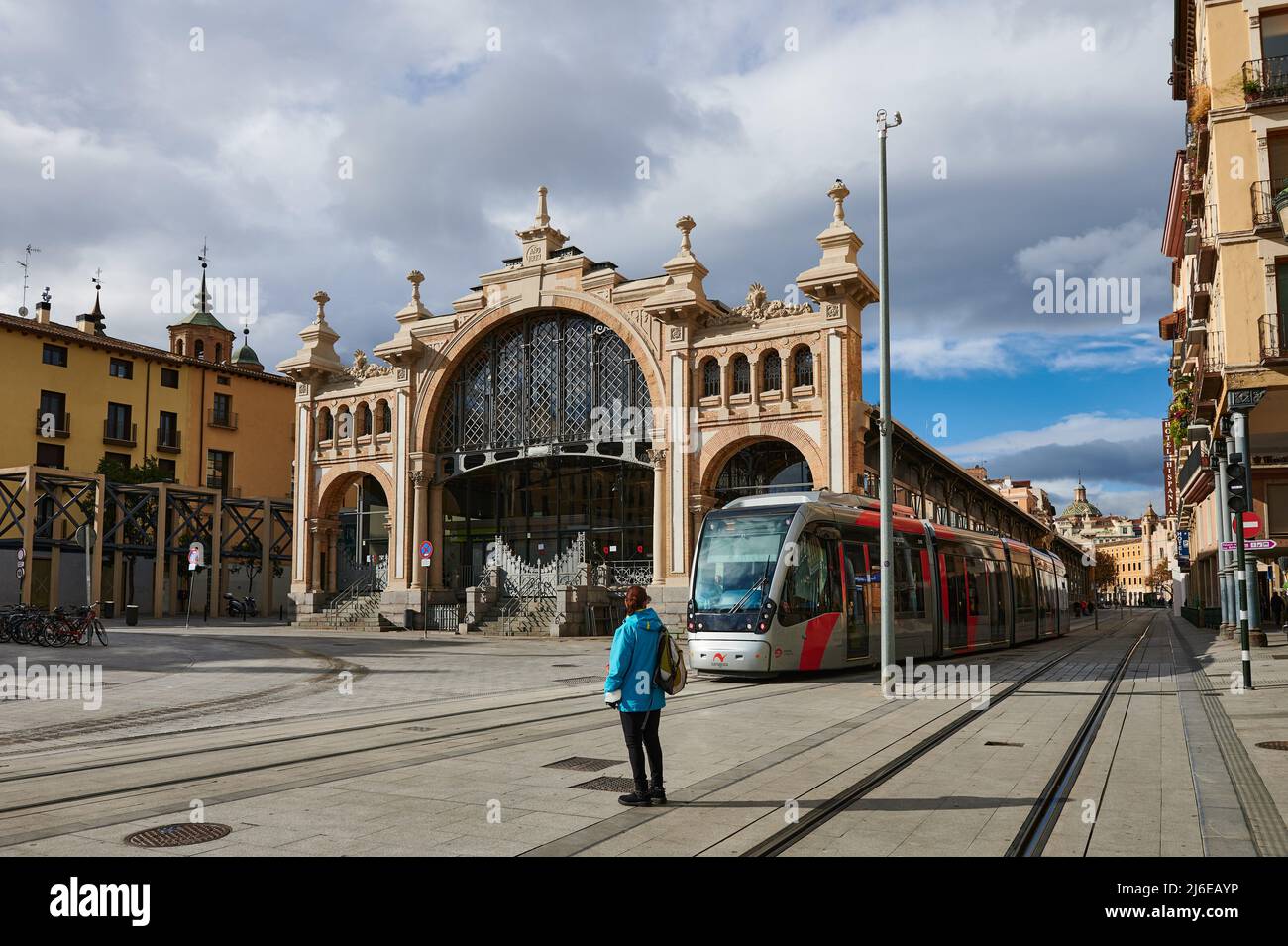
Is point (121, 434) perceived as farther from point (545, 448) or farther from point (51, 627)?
point (51, 627)

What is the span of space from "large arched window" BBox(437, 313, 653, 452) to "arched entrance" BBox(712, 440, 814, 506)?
10.1ft

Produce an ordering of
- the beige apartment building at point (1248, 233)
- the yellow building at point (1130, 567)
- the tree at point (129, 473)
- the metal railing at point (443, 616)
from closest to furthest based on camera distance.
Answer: the beige apartment building at point (1248, 233), the metal railing at point (443, 616), the tree at point (129, 473), the yellow building at point (1130, 567)

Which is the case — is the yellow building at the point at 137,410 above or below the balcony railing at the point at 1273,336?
above

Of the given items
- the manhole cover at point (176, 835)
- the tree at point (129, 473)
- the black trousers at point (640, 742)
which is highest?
the tree at point (129, 473)

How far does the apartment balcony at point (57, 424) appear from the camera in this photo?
52.4 meters

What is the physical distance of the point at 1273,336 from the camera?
88.0 feet

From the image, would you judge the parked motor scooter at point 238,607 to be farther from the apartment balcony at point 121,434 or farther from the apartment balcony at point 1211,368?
the apartment balcony at point 1211,368

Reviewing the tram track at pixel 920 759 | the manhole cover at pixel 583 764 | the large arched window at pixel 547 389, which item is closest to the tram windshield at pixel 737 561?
the tram track at pixel 920 759

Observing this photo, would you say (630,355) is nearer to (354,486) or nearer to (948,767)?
(354,486)

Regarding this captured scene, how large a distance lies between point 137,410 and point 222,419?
16.3 ft

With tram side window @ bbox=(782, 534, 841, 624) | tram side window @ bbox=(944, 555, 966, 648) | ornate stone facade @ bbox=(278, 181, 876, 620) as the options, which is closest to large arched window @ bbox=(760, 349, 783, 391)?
ornate stone facade @ bbox=(278, 181, 876, 620)

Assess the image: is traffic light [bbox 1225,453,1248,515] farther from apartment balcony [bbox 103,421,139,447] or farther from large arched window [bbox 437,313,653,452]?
apartment balcony [bbox 103,421,139,447]

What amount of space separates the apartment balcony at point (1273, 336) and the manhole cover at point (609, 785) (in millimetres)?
25325

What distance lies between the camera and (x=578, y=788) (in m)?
7.79
